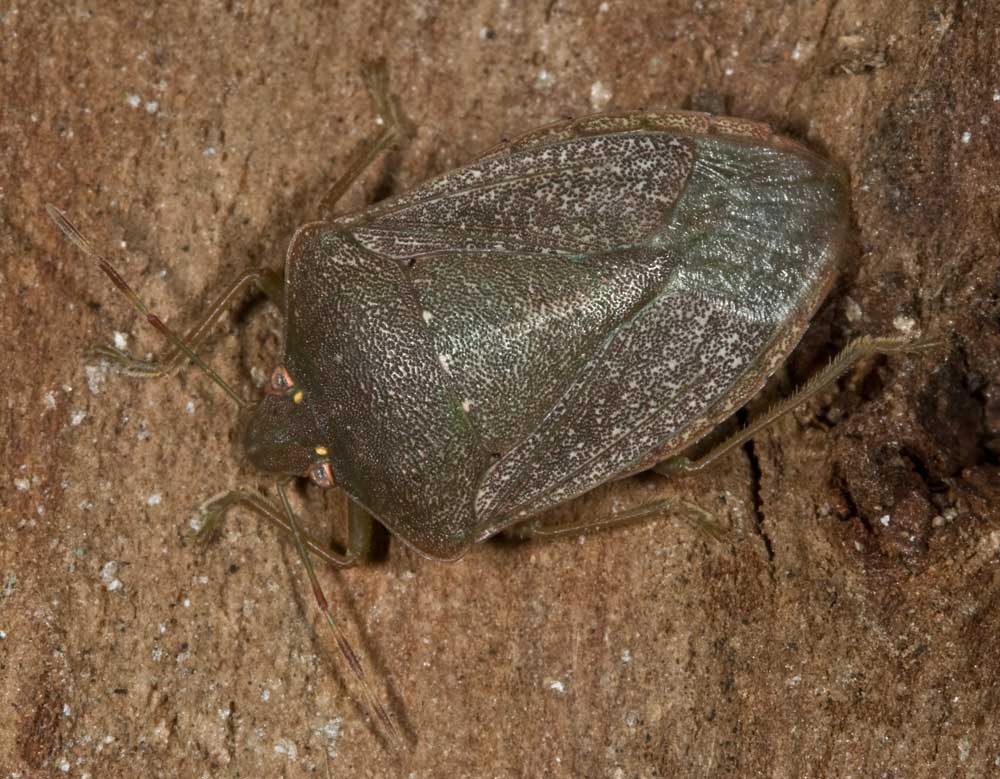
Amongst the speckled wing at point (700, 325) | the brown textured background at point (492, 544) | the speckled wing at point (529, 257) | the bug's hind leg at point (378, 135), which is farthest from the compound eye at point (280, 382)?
the speckled wing at point (700, 325)

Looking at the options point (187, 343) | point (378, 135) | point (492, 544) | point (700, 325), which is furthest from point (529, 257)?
point (187, 343)

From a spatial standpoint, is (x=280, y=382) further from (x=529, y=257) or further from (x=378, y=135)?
(x=378, y=135)

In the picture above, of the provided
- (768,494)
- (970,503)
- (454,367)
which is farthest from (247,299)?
(970,503)

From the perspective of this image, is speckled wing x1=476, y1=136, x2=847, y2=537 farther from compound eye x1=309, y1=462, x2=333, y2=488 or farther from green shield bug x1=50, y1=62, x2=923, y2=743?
compound eye x1=309, y1=462, x2=333, y2=488

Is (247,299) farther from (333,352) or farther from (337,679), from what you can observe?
(337,679)

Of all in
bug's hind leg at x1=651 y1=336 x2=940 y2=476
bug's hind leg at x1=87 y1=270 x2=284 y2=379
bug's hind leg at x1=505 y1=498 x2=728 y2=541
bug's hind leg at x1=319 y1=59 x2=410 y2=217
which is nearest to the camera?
bug's hind leg at x1=651 y1=336 x2=940 y2=476

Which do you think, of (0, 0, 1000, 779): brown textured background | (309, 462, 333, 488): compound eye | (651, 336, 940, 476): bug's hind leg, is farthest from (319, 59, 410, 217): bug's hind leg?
(651, 336, 940, 476): bug's hind leg
